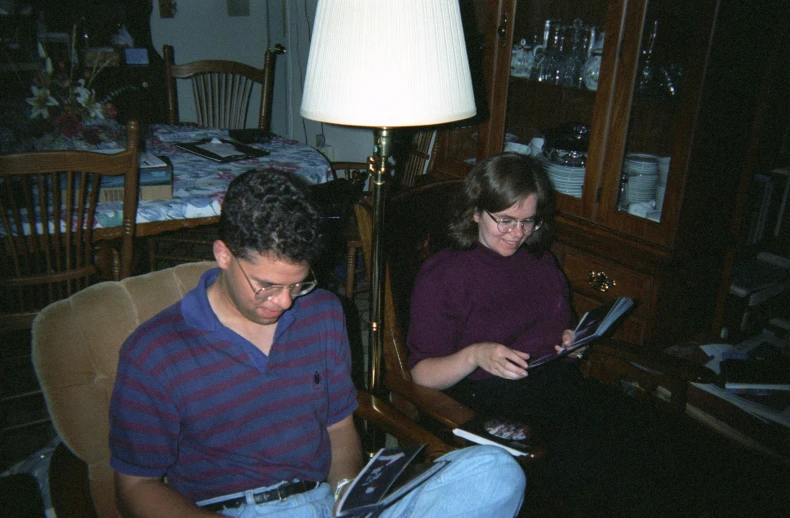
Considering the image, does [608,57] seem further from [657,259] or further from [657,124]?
[657,259]

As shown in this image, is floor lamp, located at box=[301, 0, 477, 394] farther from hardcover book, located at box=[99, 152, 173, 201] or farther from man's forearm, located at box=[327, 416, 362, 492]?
hardcover book, located at box=[99, 152, 173, 201]

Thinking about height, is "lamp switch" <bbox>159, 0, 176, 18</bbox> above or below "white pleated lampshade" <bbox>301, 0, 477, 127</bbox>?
above

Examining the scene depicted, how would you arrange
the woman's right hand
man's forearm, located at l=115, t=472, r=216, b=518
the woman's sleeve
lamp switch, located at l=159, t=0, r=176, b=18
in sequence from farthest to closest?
lamp switch, located at l=159, t=0, r=176, b=18, the woman's sleeve, the woman's right hand, man's forearm, located at l=115, t=472, r=216, b=518

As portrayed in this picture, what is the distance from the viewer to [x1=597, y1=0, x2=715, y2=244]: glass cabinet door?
5.20 ft

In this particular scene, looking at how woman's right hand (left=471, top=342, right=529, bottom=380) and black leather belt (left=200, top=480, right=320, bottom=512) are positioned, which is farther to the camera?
woman's right hand (left=471, top=342, right=529, bottom=380)

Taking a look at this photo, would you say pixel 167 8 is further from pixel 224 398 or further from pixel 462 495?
pixel 462 495

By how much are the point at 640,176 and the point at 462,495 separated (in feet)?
4.07

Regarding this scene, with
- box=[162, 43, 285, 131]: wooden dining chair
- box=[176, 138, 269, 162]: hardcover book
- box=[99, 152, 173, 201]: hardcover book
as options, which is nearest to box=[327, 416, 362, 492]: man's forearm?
box=[99, 152, 173, 201]: hardcover book

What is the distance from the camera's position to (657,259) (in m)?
1.74

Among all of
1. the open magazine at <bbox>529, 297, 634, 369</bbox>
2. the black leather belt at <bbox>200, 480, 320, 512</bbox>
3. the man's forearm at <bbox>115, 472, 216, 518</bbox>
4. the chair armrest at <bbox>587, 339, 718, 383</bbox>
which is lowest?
the black leather belt at <bbox>200, 480, 320, 512</bbox>

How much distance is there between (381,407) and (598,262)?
3.24 feet

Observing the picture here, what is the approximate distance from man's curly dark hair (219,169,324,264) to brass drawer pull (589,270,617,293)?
1217 mm

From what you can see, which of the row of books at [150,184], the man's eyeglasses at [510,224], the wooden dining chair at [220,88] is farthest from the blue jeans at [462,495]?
the wooden dining chair at [220,88]

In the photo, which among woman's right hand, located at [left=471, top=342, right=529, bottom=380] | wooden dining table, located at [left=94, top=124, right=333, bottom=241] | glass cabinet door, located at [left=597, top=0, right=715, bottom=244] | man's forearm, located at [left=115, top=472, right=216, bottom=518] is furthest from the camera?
wooden dining table, located at [left=94, top=124, right=333, bottom=241]
